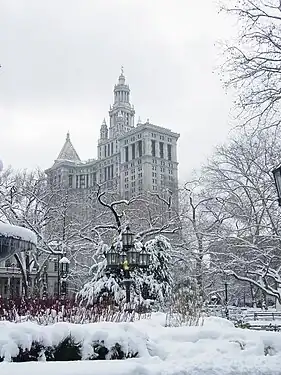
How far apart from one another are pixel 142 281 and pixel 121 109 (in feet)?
402

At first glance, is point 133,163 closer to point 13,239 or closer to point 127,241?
point 127,241

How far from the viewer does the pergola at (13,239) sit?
9.00 metres

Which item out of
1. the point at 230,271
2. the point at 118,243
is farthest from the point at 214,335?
the point at 230,271

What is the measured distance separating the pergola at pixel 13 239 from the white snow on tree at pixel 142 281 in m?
Answer: 11.5

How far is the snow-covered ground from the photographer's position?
680cm

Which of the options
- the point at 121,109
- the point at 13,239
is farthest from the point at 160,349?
the point at 121,109

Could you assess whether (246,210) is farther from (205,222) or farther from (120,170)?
(120,170)

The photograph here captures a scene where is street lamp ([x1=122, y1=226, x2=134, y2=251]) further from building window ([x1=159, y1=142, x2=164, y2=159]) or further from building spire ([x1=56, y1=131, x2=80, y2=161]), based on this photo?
building spire ([x1=56, y1=131, x2=80, y2=161])

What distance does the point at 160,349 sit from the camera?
8.19 m

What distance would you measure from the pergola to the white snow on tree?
1146 centimetres

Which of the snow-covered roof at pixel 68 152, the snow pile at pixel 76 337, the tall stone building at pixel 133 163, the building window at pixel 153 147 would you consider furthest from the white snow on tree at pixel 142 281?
the snow-covered roof at pixel 68 152

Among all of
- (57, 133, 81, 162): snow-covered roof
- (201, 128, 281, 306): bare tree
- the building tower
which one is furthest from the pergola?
the building tower

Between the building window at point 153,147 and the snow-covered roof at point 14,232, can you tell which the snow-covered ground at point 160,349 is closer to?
the snow-covered roof at point 14,232

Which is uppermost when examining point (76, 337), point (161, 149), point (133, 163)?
point (161, 149)
